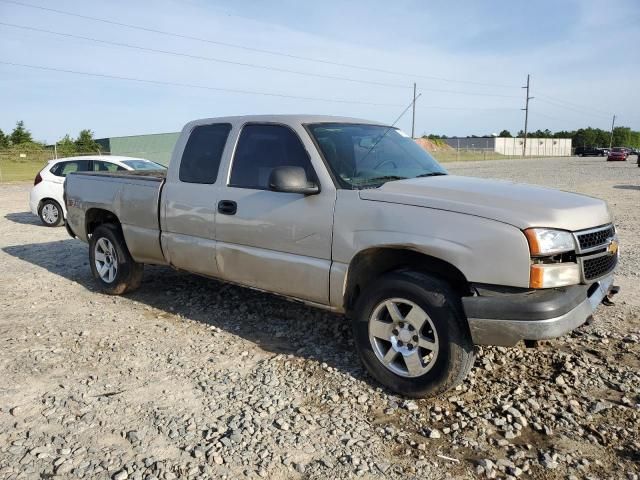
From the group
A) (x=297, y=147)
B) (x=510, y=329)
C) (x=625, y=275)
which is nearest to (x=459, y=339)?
(x=510, y=329)

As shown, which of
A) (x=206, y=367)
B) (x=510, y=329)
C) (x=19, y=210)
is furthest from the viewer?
(x=19, y=210)

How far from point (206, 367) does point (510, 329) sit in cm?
229

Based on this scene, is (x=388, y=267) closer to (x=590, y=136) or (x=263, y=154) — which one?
(x=263, y=154)

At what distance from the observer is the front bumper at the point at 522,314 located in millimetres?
3100

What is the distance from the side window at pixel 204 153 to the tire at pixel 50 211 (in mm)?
7893

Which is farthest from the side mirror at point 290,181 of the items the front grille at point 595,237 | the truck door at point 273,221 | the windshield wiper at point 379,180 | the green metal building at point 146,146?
the green metal building at point 146,146

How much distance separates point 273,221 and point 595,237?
2292 mm

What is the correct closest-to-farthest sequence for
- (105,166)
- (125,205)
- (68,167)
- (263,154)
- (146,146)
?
(263,154) → (125,205) → (105,166) → (68,167) → (146,146)

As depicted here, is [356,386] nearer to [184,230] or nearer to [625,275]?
[184,230]

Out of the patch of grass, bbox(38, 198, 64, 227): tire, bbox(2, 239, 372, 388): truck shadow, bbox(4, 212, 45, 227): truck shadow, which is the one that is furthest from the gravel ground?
the patch of grass

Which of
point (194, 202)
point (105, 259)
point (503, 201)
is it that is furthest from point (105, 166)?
point (503, 201)

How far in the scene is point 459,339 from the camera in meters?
3.34

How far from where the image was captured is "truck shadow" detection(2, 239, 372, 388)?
175 inches

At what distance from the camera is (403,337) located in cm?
359
